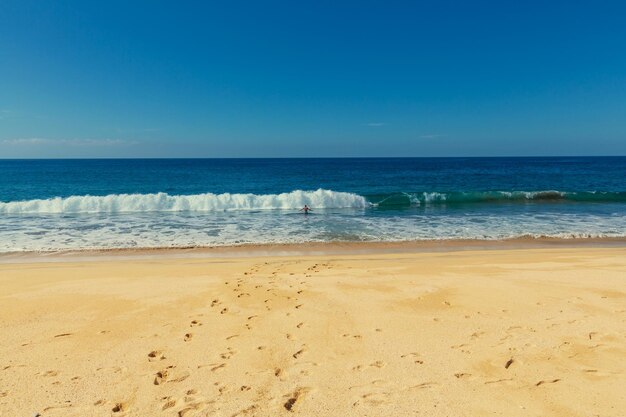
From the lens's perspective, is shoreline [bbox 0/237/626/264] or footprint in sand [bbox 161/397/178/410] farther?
shoreline [bbox 0/237/626/264]

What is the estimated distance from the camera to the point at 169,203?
2533 centimetres

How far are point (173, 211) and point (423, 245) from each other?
16.8m

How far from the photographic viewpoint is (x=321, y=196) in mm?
27781

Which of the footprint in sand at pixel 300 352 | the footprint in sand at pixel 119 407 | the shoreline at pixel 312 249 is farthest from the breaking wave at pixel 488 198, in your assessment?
the footprint in sand at pixel 119 407

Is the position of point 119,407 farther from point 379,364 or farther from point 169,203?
point 169,203

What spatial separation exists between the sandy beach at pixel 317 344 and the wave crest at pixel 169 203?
54.5 ft

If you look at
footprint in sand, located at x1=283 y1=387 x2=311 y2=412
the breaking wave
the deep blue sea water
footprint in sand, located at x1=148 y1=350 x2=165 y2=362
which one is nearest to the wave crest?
the deep blue sea water

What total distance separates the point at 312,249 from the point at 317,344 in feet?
27.7

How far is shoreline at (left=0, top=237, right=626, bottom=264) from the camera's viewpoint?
1241 cm

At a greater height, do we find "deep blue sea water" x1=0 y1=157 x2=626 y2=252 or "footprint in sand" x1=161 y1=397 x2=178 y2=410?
"footprint in sand" x1=161 y1=397 x2=178 y2=410

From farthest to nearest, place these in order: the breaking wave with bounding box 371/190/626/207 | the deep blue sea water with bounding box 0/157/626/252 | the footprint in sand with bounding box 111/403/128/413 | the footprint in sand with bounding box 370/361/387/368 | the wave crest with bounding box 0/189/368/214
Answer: the breaking wave with bounding box 371/190/626/207 → the wave crest with bounding box 0/189/368/214 → the deep blue sea water with bounding box 0/157/626/252 → the footprint in sand with bounding box 370/361/387/368 → the footprint in sand with bounding box 111/403/128/413

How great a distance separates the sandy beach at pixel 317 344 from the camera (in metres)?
3.61

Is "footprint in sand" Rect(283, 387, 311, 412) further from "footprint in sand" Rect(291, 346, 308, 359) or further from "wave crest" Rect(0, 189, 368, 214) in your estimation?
"wave crest" Rect(0, 189, 368, 214)

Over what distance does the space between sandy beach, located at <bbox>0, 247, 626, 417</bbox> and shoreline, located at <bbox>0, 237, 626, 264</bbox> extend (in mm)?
3684
